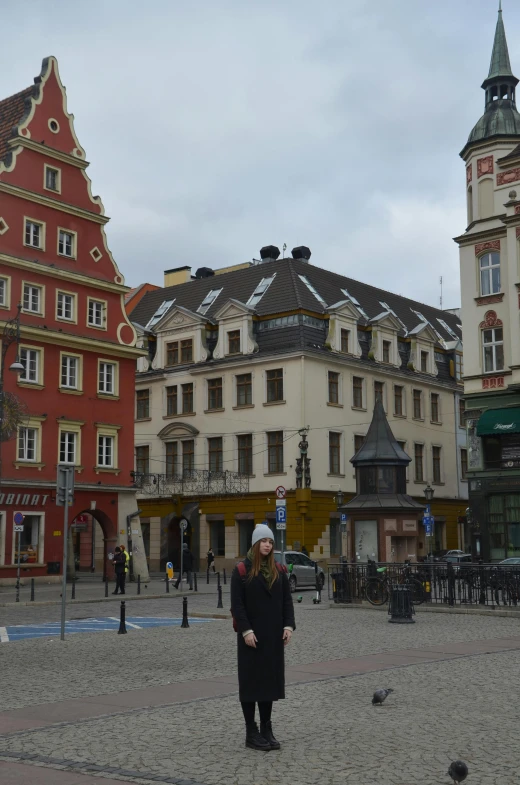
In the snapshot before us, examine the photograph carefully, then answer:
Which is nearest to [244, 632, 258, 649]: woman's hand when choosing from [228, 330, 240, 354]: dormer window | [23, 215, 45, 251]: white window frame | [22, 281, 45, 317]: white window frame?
[22, 281, 45, 317]: white window frame

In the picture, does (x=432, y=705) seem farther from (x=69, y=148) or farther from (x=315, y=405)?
(x=315, y=405)

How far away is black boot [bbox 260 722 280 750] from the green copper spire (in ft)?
152

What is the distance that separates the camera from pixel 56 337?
4250 cm

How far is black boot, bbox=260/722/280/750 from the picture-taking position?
8.76 m

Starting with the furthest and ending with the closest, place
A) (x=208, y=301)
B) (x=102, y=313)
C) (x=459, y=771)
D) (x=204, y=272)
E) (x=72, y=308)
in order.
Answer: (x=204, y=272)
(x=208, y=301)
(x=102, y=313)
(x=72, y=308)
(x=459, y=771)

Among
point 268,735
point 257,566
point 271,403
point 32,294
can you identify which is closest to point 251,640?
point 257,566

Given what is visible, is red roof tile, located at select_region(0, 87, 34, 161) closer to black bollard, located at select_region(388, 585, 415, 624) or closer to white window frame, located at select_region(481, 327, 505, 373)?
white window frame, located at select_region(481, 327, 505, 373)

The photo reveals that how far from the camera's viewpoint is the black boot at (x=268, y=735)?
28.7 feet

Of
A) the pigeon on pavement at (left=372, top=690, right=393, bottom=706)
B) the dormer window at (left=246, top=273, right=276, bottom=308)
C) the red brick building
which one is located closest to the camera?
the pigeon on pavement at (left=372, top=690, right=393, bottom=706)

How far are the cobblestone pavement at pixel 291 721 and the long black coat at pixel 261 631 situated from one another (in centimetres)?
55

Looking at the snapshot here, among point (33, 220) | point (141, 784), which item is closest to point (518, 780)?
point (141, 784)

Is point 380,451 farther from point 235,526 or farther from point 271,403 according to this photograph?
point 235,526

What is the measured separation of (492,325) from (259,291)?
1754 cm

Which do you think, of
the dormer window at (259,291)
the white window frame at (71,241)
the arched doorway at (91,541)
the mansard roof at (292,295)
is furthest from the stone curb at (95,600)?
the dormer window at (259,291)
